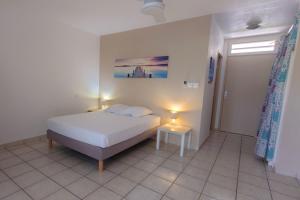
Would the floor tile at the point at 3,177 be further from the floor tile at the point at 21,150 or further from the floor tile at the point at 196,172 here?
the floor tile at the point at 196,172

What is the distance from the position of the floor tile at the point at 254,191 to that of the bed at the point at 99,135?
65.9 inches

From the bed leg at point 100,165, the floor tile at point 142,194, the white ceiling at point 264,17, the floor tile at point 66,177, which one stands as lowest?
the floor tile at point 66,177

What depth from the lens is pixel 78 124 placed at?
2.48 m

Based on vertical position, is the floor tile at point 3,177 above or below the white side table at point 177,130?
below

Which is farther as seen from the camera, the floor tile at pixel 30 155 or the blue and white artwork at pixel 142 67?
the blue and white artwork at pixel 142 67

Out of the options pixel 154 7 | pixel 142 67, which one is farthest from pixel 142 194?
Answer: pixel 142 67

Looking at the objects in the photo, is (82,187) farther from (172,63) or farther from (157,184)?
(172,63)

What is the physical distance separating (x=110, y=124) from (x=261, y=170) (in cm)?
253

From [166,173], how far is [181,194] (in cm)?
45

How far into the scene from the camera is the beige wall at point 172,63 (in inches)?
116

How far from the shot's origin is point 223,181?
2107 millimetres

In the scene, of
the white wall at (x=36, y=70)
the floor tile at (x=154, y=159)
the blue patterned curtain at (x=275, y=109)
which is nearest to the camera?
the blue patterned curtain at (x=275, y=109)

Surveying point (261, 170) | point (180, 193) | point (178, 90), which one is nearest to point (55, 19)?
point (178, 90)

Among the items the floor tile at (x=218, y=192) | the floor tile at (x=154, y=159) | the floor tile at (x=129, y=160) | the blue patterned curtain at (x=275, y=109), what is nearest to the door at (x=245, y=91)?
the blue patterned curtain at (x=275, y=109)
